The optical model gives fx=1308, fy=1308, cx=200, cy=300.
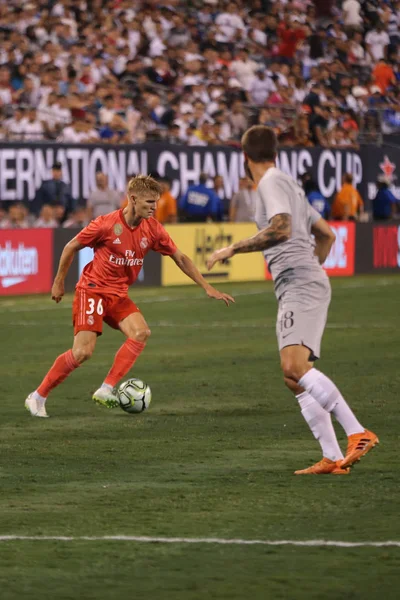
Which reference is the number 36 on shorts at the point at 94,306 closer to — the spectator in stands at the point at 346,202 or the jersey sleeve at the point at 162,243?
the jersey sleeve at the point at 162,243

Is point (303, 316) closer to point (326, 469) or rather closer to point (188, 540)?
point (326, 469)

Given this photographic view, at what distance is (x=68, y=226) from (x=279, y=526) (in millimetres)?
16488

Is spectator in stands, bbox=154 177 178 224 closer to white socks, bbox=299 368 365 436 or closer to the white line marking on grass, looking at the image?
white socks, bbox=299 368 365 436

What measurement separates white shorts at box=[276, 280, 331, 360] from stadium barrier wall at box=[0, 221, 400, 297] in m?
14.3

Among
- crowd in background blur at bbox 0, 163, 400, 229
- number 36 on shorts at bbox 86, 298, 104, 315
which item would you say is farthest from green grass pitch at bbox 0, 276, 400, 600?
crowd in background blur at bbox 0, 163, 400, 229

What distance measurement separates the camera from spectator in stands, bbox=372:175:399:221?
Answer: 93.5 ft

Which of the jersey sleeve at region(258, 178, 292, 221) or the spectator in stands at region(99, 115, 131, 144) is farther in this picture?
the spectator in stands at region(99, 115, 131, 144)

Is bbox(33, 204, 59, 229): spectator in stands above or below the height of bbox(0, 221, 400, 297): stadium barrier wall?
above

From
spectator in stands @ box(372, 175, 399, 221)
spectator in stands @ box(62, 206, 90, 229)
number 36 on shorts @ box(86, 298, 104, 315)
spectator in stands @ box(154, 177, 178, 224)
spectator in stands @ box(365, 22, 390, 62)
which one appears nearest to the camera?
number 36 on shorts @ box(86, 298, 104, 315)

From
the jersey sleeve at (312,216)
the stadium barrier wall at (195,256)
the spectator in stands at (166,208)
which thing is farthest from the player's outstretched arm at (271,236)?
the spectator in stands at (166,208)

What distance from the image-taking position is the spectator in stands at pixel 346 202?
1095 inches

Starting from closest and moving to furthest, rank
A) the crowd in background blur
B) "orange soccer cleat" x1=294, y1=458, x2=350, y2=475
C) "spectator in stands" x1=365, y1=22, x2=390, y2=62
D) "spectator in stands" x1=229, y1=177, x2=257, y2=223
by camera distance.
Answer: "orange soccer cleat" x1=294, y1=458, x2=350, y2=475 < the crowd in background blur < "spectator in stands" x1=229, y1=177, x2=257, y2=223 < "spectator in stands" x1=365, y1=22, x2=390, y2=62

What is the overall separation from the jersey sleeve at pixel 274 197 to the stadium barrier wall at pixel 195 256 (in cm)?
1435

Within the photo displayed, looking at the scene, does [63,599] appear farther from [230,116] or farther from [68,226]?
[230,116]
